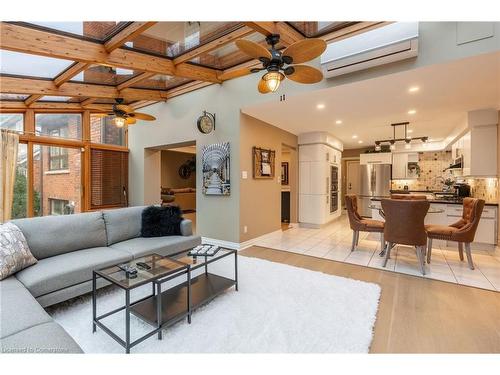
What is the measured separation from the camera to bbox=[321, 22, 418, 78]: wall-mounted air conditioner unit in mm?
2734

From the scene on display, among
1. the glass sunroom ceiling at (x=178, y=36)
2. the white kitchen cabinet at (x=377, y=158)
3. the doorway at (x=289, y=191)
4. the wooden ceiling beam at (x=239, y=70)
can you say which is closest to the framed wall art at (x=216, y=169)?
the wooden ceiling beam at (x=239, y=70)

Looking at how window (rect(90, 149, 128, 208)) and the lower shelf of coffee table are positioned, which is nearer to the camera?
the lower shelf of coffee table

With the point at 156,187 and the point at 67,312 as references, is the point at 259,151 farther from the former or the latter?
the point at 67,312

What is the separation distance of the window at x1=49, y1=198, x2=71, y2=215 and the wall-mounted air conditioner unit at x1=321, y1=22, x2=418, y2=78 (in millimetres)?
6057

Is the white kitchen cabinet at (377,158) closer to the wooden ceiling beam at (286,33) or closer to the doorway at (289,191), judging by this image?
the doorway at (289,191)

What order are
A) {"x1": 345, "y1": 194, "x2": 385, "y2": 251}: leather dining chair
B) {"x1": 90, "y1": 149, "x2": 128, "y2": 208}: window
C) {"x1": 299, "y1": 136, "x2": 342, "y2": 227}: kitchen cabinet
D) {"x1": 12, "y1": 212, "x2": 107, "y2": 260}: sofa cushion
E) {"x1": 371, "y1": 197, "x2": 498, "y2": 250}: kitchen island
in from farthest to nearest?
{"x1": 299, "y1": 136, "x2": 342, "y2": 227}: kitchen cabinet, {"x1": 90, "y1": 149, "x2": 128, "y2": 208}: window, {"x1": 371, "y1": 197, "x2": 498, "y2": 250}: kitchen island, {"x1": 345, "y1": 194, "x2": 385, "y2": 251}: leather dining chair, {"x1": 12, "y1": 212, "x2": 107, "y2": 260}: sofa cushion

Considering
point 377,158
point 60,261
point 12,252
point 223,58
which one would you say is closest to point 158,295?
point 60,261

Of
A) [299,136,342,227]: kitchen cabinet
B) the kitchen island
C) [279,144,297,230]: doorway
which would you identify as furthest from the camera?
[279,144,297,230]: doorway

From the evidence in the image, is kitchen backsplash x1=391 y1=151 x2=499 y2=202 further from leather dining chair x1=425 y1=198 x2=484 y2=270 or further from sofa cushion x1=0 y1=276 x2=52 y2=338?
sofa cushion x1=0 y1=276 x2=52 y2=338

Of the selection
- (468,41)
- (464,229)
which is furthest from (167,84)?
(464,229)

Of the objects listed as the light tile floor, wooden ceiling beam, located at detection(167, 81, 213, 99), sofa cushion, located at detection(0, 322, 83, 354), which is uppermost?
wooden ceiling beam, located at detection(167, 81, 213, 99)

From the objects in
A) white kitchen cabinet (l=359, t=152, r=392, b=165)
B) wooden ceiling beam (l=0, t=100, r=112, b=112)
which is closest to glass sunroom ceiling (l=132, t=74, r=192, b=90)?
wooden ceiling beam (l=0, t=100, r=112, b=112)

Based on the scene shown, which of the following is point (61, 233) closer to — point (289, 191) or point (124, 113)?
point (124, 113)
